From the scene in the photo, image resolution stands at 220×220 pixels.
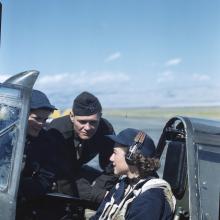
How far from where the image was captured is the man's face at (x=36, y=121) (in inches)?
169

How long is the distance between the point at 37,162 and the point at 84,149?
3.80 ft

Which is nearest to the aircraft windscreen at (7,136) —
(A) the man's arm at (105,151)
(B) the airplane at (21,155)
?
(B) the airplane at (21,155)

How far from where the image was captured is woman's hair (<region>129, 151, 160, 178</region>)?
11.6 feet

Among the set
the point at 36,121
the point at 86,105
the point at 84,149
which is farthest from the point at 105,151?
→ the point at 36,121

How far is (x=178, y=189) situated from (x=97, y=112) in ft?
4.23

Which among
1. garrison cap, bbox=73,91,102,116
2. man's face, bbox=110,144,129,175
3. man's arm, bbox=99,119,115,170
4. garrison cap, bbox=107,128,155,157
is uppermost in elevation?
garrison cap, bbox=73,91,102,116

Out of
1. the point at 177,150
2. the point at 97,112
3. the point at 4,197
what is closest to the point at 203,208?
the point at 177,150

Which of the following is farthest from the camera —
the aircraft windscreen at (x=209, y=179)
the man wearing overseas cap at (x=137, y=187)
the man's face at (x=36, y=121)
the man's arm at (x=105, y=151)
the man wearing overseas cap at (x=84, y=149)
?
the man's arm at (x=105, y=151)

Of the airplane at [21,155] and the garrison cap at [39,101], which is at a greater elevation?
the garrison cap at [39,101]

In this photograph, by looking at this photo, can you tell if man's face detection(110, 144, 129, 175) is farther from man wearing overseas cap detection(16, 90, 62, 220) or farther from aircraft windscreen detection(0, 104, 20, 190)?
aircraft windscreen detection(0, 104, 20, 190)

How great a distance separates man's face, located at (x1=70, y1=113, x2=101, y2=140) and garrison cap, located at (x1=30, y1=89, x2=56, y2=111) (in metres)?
0.48

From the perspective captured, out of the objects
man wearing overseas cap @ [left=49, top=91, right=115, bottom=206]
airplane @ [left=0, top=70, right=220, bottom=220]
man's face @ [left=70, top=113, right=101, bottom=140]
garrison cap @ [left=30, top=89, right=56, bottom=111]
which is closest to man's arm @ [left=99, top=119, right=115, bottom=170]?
man wearing overseas cap @ [left=49, top=91, right=115, bottom=206]

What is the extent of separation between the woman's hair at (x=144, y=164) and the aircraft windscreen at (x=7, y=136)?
853mm

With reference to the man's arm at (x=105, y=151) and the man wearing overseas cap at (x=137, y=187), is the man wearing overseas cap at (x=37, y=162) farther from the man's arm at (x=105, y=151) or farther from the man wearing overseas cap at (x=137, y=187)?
the man's arm at (x=105, y=151)
